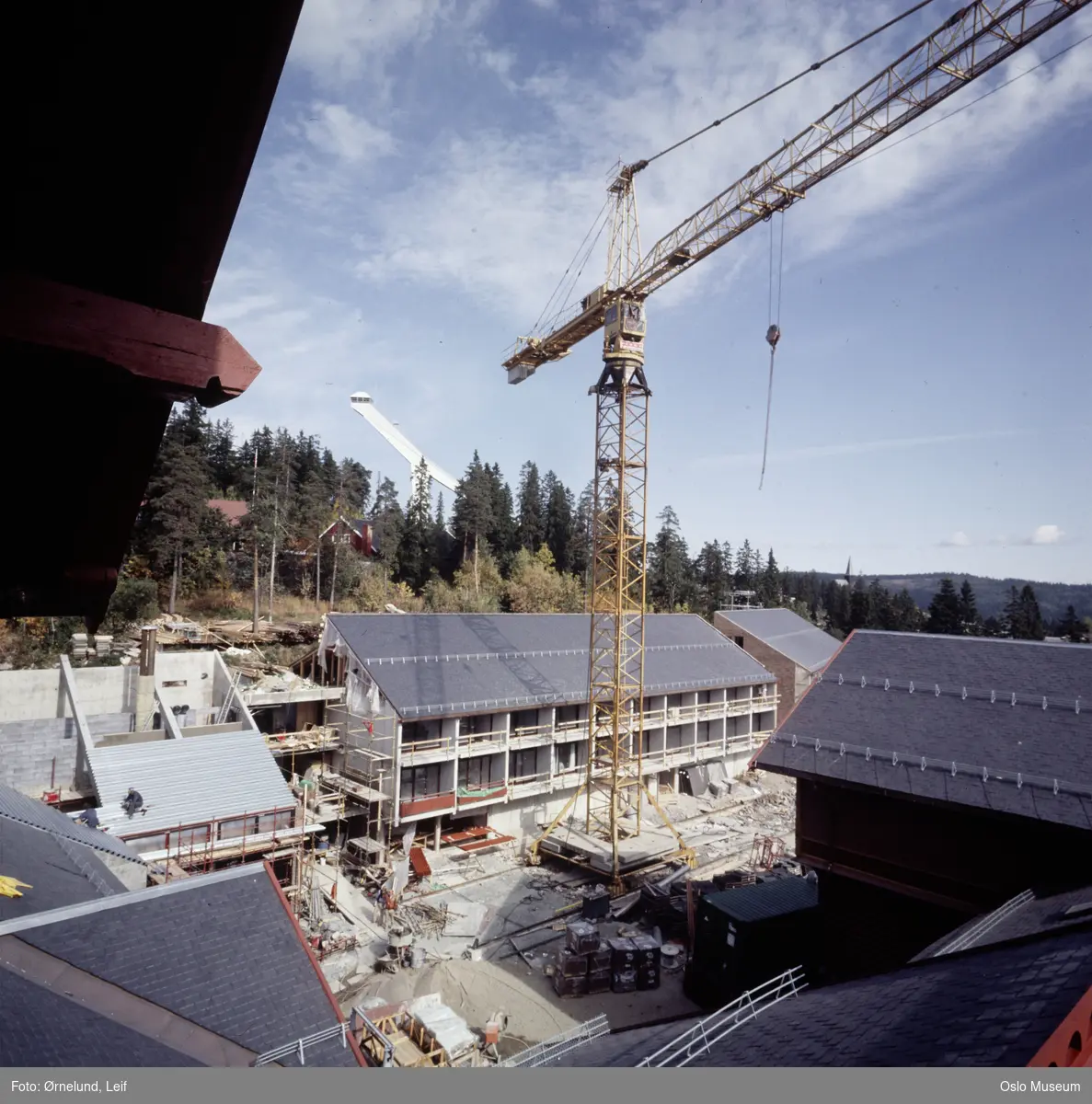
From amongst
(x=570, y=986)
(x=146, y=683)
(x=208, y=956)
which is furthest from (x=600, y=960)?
(x=146, y=683)

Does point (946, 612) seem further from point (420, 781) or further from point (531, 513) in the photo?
point (420, 781)

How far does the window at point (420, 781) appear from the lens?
2322 cm

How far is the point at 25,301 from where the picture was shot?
2449mm

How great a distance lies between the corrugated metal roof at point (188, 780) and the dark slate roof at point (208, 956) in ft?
36.5

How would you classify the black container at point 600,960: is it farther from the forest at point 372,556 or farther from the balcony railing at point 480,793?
the forest at point 372,556

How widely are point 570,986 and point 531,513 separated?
53.3 meters

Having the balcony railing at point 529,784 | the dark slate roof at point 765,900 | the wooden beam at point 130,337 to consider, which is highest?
the wooden beam at point 130,337

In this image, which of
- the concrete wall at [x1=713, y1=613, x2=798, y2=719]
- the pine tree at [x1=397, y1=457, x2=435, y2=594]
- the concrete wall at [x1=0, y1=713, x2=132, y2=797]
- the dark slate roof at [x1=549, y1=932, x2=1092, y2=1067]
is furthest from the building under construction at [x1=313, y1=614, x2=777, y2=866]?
the pine tree at [x1=397, y1=457, x2=435, y2=594]

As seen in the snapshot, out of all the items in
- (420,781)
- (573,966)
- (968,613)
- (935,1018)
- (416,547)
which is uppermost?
(416,547)

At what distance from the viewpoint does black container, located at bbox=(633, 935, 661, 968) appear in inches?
630

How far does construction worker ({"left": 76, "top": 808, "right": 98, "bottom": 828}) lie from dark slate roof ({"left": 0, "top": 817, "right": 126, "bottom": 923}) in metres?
5.61

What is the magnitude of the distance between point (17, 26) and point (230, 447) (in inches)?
2967

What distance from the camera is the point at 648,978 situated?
16.0 m

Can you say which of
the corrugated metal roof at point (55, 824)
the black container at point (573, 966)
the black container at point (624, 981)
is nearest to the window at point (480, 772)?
the black container at point (573, 966)
